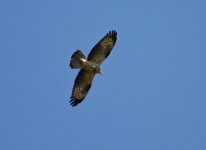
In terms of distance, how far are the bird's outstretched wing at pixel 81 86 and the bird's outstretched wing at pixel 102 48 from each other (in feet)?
1.58

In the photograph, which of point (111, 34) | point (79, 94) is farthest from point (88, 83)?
point (111, 34)

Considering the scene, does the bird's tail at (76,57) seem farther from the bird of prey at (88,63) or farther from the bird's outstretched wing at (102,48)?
the bird's outstretched wing at (102,48)

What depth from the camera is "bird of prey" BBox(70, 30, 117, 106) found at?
56.3 ft

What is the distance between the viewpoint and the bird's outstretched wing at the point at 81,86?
17812mm

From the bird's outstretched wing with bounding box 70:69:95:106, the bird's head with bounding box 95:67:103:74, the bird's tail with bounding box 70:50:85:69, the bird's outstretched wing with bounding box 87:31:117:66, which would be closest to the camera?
the bird's tail with bounding box 70:50:85:69

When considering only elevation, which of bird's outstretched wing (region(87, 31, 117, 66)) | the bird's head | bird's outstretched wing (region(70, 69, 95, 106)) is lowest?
bird's outstretched wing (region(70, 69, 95, 106))

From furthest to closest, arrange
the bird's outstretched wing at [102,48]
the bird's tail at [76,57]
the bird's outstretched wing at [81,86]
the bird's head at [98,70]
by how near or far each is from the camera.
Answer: the bird's outstretched wing at [81,86] < the bird's head at [98,70] < the bird's outstretched wing at [102,48] < the bird's tail at [76,57]

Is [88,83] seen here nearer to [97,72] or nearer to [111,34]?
[97,72]

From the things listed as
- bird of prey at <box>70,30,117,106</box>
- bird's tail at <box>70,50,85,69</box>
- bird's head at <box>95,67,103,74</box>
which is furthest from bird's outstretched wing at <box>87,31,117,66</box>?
bird's tail at <box>70,50,85,69</box>

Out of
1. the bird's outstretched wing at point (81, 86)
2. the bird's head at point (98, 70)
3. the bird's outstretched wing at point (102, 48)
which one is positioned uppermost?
the bird's outstretched wing at point (102, 48)

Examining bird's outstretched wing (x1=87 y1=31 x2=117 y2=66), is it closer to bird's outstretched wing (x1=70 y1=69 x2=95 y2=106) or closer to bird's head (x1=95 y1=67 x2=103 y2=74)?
bird's head (x1=95 y1=67 x2=103 y2=74)

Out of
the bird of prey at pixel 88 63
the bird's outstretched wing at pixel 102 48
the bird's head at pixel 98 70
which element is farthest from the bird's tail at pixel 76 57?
the bird's head at pixel 98 70

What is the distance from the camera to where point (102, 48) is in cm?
1759

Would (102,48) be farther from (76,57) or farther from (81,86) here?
(81,86)
